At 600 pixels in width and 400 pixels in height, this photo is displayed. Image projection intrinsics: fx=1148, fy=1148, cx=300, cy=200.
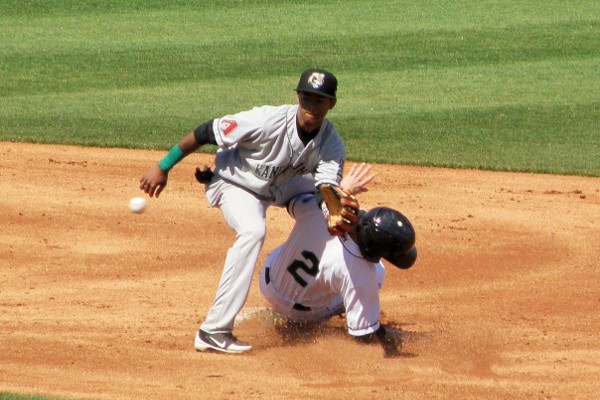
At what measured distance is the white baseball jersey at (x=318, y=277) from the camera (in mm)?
6168

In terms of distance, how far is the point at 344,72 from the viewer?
14711 mm

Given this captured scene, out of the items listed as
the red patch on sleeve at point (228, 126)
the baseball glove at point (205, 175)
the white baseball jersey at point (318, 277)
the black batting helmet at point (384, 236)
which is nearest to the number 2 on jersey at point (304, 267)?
the white baseball jersey at point (318, 277)

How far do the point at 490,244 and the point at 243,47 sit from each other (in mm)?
8139

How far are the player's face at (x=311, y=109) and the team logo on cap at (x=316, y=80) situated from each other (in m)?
0.05

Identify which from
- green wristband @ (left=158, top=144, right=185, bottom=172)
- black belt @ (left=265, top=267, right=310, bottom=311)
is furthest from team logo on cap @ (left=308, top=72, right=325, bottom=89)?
black belt @ (left=265, top=267, right=310, bottom=311)

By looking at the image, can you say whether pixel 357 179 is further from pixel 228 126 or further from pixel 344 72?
pixel 344 72

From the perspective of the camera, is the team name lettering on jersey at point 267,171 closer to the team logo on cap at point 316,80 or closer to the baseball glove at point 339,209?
the baseball glove at point 339,209

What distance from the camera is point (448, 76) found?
14531 millimetres

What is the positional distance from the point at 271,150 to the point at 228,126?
27 cm

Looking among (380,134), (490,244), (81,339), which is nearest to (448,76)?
(380,134)

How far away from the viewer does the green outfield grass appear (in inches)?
461

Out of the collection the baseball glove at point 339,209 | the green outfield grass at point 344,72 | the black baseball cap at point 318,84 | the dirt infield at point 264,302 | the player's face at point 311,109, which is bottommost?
the green outfield grass at point 344,72

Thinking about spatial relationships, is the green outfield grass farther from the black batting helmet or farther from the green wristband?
the green wristband

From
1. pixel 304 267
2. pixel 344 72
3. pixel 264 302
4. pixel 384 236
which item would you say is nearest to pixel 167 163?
pixel 304 267
